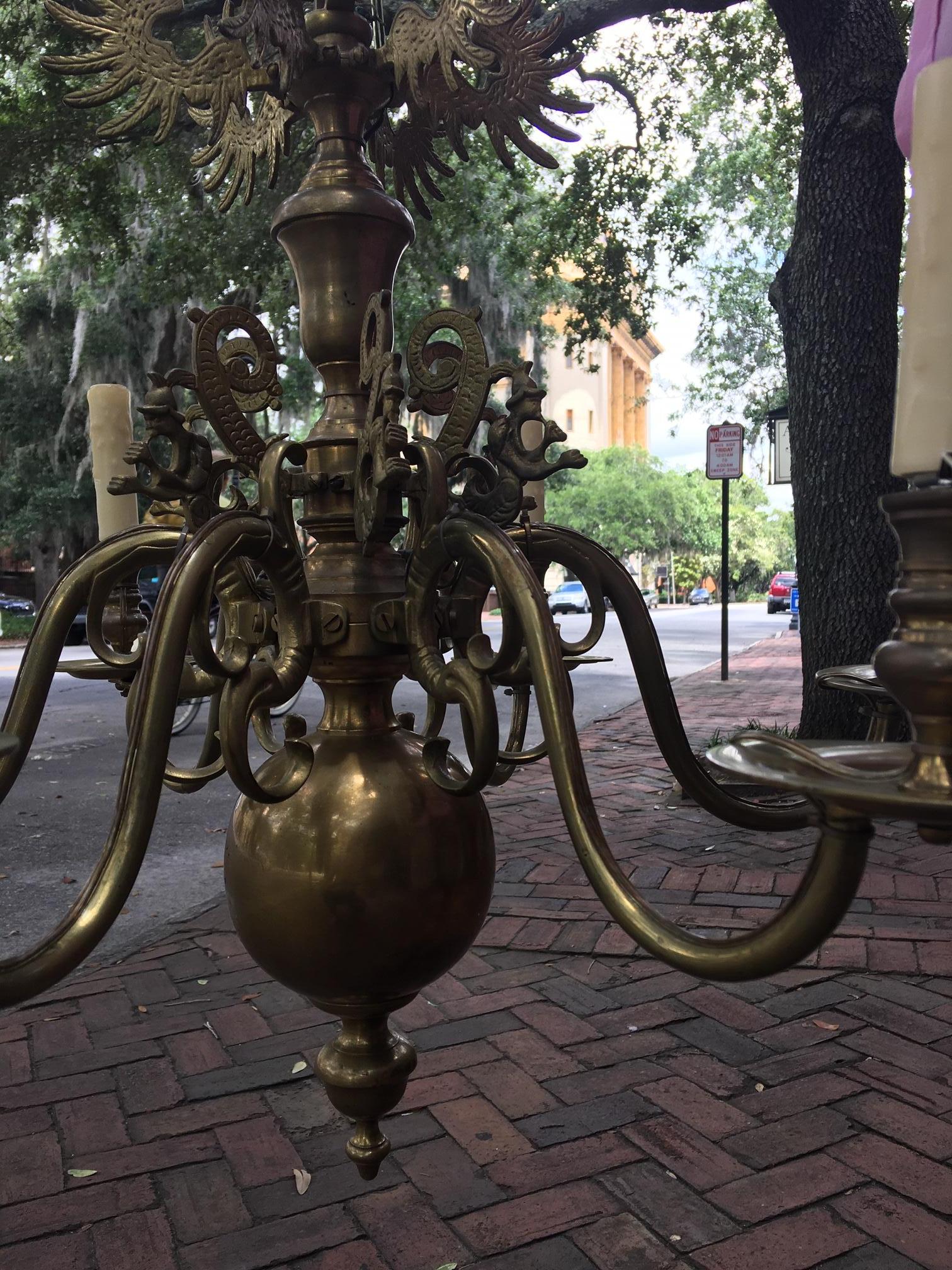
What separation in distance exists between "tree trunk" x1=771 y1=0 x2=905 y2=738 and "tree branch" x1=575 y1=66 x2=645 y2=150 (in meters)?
2.62

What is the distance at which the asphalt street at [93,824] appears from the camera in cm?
392

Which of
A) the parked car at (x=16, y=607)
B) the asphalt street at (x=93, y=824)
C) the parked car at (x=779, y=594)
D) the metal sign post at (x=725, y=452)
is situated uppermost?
the metal sign post at (x=725, y=452)

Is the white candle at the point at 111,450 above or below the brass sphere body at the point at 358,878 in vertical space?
above

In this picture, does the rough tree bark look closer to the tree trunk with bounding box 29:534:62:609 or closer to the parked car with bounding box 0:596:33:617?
the tree trunk with bounding box 29:534:62:609

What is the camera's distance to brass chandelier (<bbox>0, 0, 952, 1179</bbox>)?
2.41ft

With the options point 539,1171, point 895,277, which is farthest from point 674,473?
point 539,1171

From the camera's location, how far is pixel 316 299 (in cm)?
103

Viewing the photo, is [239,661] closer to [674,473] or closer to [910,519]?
[910,519]

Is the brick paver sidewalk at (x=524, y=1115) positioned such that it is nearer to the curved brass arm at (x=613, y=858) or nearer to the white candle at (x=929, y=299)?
the curved brass arm at (x=613, y=858)

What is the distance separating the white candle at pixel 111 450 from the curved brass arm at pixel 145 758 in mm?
382

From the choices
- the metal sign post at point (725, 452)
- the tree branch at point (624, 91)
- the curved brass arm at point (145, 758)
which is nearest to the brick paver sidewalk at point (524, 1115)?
the curved brass arm at point (145, 758)

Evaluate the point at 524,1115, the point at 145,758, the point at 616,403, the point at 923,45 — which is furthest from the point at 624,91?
the point at 616,403

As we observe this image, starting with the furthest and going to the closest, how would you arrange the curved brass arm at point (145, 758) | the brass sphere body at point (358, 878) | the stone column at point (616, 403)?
the stone column at point (616, 403)
the brass sphere body at point (358, 878)
the curved brass arm at point (145, 758)

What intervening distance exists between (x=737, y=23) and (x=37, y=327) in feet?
49.7
